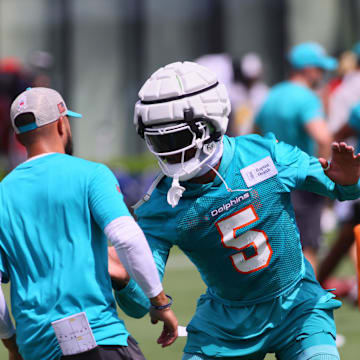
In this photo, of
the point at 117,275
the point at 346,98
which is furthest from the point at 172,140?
the point at 346,98

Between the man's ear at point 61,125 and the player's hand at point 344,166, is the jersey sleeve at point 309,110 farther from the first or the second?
the man's ear at point 61,125

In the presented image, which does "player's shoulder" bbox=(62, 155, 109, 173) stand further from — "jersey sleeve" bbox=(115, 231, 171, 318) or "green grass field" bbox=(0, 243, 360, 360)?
"green grass field" bbox=(0, 243, 360, 360)

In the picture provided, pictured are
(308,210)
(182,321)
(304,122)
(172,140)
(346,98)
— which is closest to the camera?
(172,140)

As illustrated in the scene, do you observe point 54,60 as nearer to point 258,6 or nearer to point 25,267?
point 258,6

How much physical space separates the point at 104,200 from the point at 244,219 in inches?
28.6

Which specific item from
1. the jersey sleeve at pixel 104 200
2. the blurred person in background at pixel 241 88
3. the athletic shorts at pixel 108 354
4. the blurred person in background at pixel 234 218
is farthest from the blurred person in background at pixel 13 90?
the athletic shorts at pixel 108 354

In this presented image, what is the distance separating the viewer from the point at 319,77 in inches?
345

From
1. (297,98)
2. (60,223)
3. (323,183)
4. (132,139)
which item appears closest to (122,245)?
(60,223)

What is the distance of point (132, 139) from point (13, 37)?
2.97m

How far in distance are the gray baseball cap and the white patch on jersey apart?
0.85 m

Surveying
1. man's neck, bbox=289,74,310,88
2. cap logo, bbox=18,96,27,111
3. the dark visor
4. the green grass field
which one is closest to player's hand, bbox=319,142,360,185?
the dark visor

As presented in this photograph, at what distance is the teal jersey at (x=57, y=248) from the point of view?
150 inches

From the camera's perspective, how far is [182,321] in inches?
293

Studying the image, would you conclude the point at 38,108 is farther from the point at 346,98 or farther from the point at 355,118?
the point at 346,98
